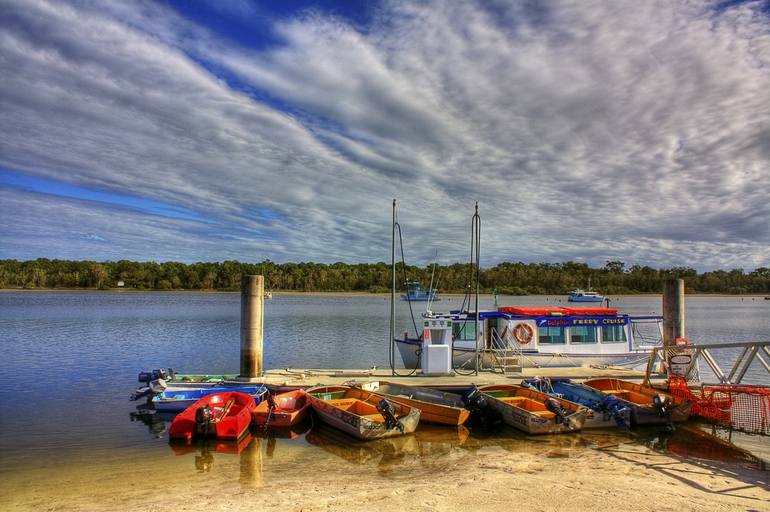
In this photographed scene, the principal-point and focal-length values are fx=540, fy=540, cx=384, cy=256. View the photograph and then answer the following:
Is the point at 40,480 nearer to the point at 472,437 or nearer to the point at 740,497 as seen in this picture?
the point at 472,437

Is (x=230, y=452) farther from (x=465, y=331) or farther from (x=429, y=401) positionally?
(x=465, y=331)

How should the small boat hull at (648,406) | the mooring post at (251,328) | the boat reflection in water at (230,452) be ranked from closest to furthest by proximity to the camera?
1. the boat reflection in water at (230,452)
2. the small boat hull at (648,406)
3. the mooring post at (251,328)

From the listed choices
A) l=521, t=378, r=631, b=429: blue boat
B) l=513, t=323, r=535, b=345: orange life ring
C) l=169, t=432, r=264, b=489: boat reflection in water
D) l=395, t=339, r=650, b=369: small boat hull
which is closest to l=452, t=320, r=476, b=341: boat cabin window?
l=395, t=339, r=650, b=369: small boat hull

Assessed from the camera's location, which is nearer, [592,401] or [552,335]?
[592,401]

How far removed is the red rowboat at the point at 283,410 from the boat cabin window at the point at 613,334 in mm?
14578

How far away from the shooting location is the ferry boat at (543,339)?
22.5 m

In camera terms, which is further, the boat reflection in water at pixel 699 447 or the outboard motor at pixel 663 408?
the outboard motor at pixel 663 408

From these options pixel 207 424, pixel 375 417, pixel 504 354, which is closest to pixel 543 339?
pixel 504 354

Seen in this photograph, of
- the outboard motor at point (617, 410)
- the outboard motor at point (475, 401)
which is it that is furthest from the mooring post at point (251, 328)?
the outboard motor at point (617, 410)

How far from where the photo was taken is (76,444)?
14133 mm

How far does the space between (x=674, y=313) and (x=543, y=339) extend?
5230 millimetres

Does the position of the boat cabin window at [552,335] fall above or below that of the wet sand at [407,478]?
above

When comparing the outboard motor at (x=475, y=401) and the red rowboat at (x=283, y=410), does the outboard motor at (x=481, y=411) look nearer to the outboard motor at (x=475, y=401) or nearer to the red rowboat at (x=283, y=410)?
the outboard motor at (x=475, y=401)

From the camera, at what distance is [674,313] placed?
67.4 feet
